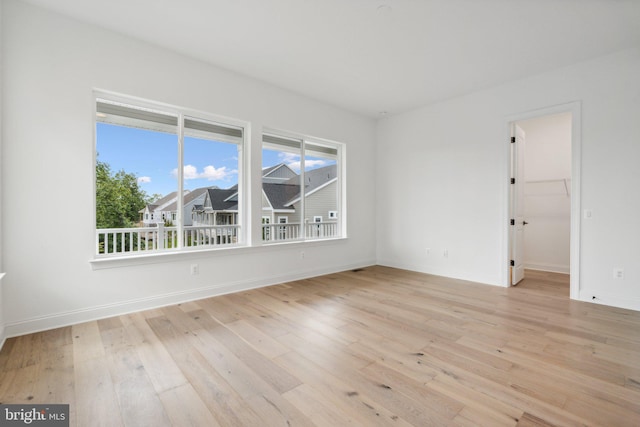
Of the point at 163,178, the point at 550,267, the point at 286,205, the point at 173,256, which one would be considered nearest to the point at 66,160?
the point at 163,178

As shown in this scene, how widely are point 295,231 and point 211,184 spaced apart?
154 centimetres

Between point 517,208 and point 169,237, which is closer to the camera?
point 169,237

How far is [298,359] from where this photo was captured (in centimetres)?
214

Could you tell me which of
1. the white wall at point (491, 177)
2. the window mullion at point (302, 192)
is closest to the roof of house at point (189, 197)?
the window mullion at point (302, 192)

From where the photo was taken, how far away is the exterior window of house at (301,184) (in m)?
4.39

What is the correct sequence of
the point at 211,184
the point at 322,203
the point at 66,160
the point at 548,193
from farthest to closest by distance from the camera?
the point at 548,193
the point at 322,203
the point at 211,184
the point at 66,160

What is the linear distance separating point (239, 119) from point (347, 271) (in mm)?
3105

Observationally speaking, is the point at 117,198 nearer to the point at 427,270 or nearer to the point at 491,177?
the point at 427,270

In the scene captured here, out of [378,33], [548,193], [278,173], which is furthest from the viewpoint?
[548,193]

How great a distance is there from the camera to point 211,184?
3.81m

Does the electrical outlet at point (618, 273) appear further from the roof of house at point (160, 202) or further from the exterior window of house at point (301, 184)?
the roof of house at point (160, 202)

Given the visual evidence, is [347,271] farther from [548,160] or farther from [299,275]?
[548,160]

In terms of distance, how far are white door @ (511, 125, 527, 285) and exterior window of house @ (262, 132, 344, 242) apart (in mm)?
2692

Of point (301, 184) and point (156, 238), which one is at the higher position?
point (301, 184)
